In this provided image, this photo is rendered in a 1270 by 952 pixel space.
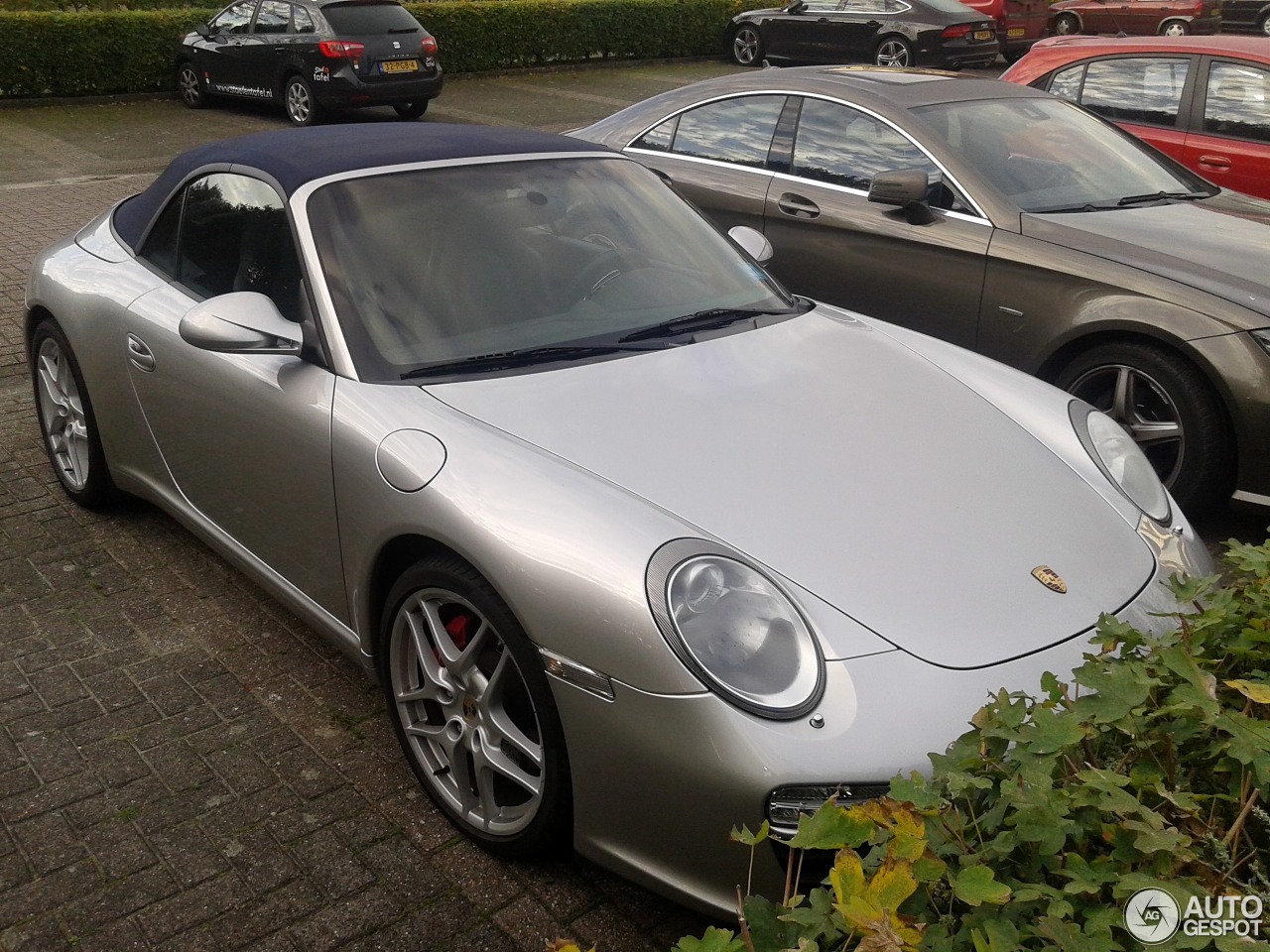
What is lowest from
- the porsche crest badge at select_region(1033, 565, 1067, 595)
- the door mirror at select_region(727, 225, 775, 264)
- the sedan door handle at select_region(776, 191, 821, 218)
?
the porsche crest badge at select_region(1033, 565, 1067, 595)

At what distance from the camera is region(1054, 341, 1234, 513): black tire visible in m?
4.54

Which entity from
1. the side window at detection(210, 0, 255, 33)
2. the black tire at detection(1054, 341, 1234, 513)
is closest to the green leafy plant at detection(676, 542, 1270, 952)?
the black tire at detection(1054, 341, 1234, 513)

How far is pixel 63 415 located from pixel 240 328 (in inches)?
72.3

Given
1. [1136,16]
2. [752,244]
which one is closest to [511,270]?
[752,244]

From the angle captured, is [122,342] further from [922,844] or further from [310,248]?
[922,844]

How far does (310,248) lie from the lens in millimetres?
3402

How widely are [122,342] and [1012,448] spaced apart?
2.85 meters

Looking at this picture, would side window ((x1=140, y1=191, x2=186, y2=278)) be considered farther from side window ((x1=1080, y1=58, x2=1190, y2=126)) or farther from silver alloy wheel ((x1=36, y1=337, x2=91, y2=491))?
side window ((x1=1080, y1=58, x2=1190, y2=126))

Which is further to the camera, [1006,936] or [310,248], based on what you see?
[310,248]

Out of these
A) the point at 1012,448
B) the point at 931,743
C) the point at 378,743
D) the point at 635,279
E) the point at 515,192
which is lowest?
the point at 378,743

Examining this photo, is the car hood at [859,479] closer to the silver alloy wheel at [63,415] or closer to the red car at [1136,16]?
the silver alloy wheel at [63,415]

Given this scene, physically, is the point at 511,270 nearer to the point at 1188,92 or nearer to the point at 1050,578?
the point at 1050,578

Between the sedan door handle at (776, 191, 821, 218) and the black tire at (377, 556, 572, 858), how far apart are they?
11.3 ft

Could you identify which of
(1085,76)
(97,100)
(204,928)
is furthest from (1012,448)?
(97,100)
